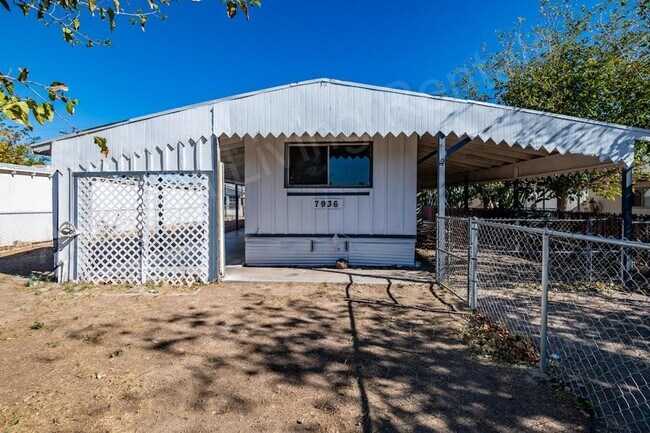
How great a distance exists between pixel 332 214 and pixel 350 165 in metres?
1.14

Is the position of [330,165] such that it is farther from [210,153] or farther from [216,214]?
[216,214]

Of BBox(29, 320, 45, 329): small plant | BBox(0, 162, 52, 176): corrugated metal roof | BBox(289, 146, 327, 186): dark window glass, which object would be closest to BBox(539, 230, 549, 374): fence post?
BBox(289, 146, 327, 186): dark window glass

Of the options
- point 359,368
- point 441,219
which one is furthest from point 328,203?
point 359,368

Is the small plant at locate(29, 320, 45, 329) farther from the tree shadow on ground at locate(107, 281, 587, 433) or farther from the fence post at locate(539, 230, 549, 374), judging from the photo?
the fence post at locate(539, 230, 549, 374)

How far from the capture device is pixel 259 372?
303 centimetres

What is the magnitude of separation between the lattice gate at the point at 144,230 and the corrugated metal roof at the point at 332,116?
812 mm

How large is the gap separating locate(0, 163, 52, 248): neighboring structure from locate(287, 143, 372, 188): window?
11.1 meters

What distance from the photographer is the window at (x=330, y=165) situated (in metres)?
7.38

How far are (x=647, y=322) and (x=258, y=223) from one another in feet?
21.2

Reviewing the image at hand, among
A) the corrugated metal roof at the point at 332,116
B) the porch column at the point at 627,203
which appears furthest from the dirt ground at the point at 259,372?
the porch column at the point at 627,203

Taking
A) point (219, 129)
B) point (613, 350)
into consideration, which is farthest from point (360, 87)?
point (613, 350)

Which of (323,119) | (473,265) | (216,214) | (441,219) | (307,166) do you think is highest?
(323,119)

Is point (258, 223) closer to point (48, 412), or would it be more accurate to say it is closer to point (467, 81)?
point (48, 412)

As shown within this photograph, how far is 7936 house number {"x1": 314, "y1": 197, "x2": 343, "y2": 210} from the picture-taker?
24.2 feet
